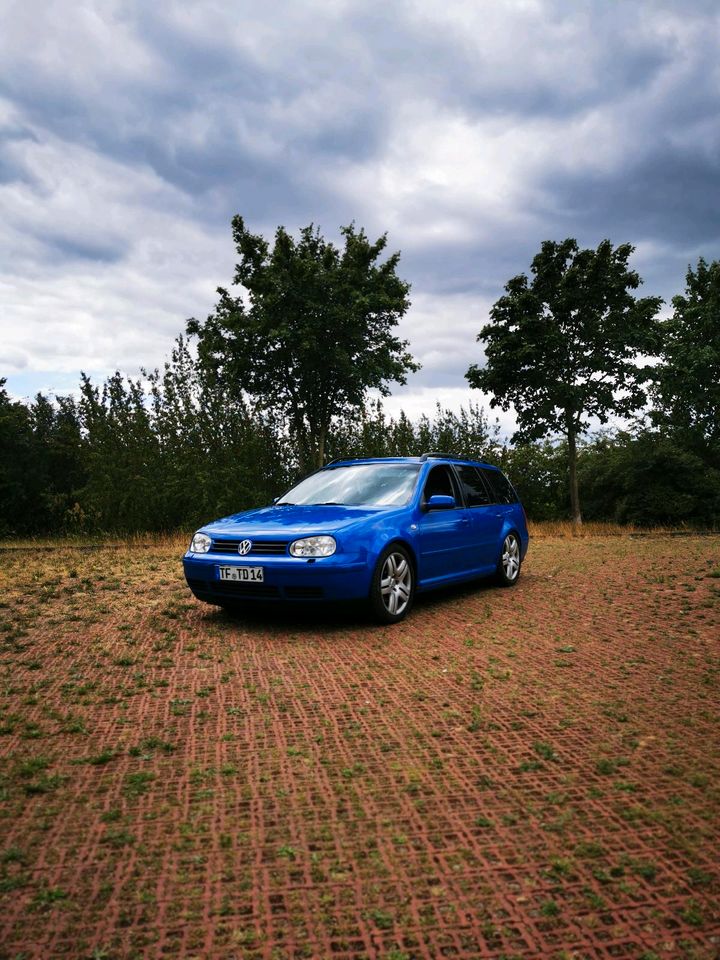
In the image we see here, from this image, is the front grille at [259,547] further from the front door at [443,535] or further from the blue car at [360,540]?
the front door at [443,535]

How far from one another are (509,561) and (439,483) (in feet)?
6.27

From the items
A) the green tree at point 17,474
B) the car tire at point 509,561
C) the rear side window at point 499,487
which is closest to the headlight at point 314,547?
the car tire at point 509,561

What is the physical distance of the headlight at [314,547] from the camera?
6.41 m

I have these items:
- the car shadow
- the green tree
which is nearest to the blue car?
the car shadow

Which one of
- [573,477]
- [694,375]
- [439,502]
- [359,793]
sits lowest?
[359,793]

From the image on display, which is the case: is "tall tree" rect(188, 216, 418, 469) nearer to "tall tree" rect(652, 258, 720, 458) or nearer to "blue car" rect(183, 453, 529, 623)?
"tall tree" rect(652, 258, 720, 458)

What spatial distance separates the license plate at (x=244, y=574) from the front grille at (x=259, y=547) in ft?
0.50

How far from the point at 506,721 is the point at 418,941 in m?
2.04

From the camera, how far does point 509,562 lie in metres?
9.49

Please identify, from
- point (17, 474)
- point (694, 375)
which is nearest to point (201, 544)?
point (17, 474)

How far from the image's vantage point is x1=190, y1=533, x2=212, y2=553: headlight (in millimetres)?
7023

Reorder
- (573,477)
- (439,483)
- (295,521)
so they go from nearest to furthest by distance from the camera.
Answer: (295,521) < (439,483) < (573,477)

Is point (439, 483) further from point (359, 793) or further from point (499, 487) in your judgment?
point (359, 793)

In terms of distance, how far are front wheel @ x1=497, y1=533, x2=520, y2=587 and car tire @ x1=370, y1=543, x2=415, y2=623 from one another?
241 cm
